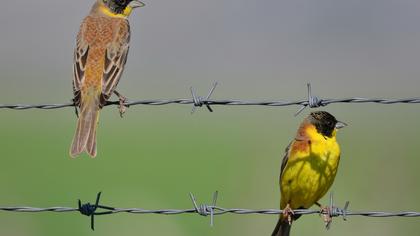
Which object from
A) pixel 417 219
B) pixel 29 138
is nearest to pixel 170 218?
pixel 417 219

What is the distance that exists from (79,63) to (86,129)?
31.9 inches

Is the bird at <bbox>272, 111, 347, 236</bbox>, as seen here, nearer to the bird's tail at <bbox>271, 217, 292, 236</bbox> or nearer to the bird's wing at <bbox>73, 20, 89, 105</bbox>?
the bird's tail at <bbox>271, 217, 292, 236</bbox>

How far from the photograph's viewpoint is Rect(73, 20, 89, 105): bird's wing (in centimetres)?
947

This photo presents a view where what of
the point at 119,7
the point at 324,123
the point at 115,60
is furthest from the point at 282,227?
the point at 119,7

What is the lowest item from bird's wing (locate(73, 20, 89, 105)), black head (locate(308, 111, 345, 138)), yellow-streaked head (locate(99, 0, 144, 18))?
black head (locate(308, 111, 345, 138))

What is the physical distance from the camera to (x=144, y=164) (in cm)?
1923

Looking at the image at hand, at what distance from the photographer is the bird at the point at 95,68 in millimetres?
9141

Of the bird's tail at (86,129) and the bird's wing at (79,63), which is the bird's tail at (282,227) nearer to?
the bird's tail at (86,129)

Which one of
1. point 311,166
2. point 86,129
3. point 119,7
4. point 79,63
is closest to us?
point 86,129

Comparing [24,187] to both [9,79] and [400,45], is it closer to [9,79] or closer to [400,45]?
[9,79]

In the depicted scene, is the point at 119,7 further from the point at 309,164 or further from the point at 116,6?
the point at 309,164

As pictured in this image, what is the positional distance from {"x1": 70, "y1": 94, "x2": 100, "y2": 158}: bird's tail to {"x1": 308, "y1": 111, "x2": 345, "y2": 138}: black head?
1790mm

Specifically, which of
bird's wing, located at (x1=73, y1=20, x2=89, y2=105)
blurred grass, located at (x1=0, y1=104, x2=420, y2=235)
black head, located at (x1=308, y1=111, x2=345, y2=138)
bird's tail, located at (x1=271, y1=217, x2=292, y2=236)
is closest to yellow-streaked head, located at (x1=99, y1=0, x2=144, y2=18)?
bird's wing, located at (x1=73, y1=20, x2=89, y2=105)

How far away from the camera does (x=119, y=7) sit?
10.8m
